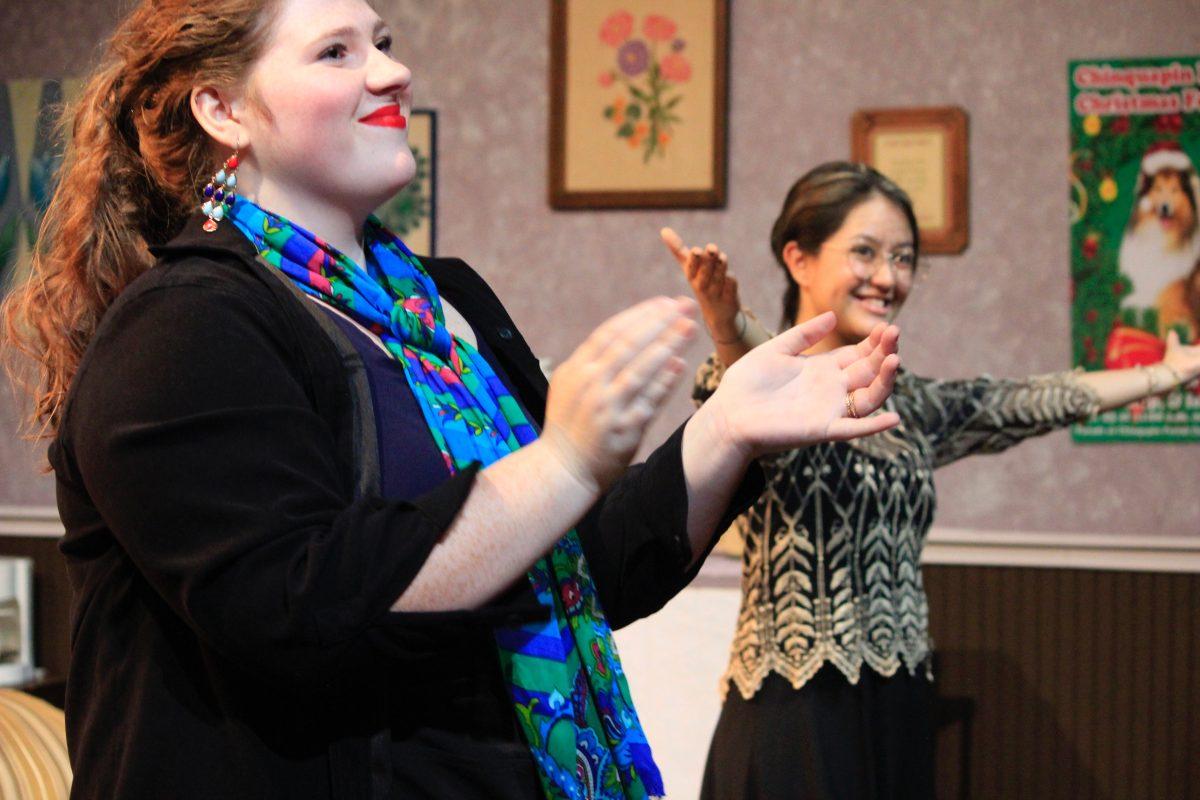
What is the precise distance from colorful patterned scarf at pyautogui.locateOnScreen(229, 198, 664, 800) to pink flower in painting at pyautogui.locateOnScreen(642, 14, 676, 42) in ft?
7.91

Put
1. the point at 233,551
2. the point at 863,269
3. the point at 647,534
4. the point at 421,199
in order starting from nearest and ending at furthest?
the point at 233,551, the point at 647,534, the point at 863,269, the point at 421,199

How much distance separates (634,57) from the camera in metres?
3.40

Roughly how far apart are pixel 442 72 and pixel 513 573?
9.46 feet

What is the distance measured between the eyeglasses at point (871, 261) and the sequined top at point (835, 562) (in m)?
0.28

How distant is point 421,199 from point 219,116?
8.30 ft

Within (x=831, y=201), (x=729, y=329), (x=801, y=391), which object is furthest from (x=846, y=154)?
(x=801, y=391)

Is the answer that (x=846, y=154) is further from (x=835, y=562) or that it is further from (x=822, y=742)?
(x=822, y=742)

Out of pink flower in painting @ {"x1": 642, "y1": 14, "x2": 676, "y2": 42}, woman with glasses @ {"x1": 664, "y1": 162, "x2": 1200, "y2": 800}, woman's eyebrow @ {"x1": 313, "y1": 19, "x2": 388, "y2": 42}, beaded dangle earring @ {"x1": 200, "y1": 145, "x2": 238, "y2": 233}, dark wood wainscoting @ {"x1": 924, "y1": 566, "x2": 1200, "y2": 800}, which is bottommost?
dark wood wainscoting @ {"x1": 924, "y1": 566, "x2": 1200, "y2": 800}

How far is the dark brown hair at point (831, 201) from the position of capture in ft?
7.89

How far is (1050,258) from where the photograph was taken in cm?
320

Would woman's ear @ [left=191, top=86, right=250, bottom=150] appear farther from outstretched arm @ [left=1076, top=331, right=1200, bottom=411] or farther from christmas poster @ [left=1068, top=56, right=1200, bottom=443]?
christmas poster @ [left=1068, top=56, right=1200, bottom=443]

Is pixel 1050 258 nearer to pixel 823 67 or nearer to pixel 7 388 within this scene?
pixel 823 67

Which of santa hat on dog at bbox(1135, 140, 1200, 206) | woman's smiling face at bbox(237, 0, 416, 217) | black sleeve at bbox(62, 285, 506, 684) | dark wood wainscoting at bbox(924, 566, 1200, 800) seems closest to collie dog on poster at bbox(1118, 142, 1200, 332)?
santa hat on dog at bbox(1135, 140, 1200, 206)

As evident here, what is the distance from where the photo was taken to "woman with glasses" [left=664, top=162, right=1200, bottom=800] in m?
2.17
